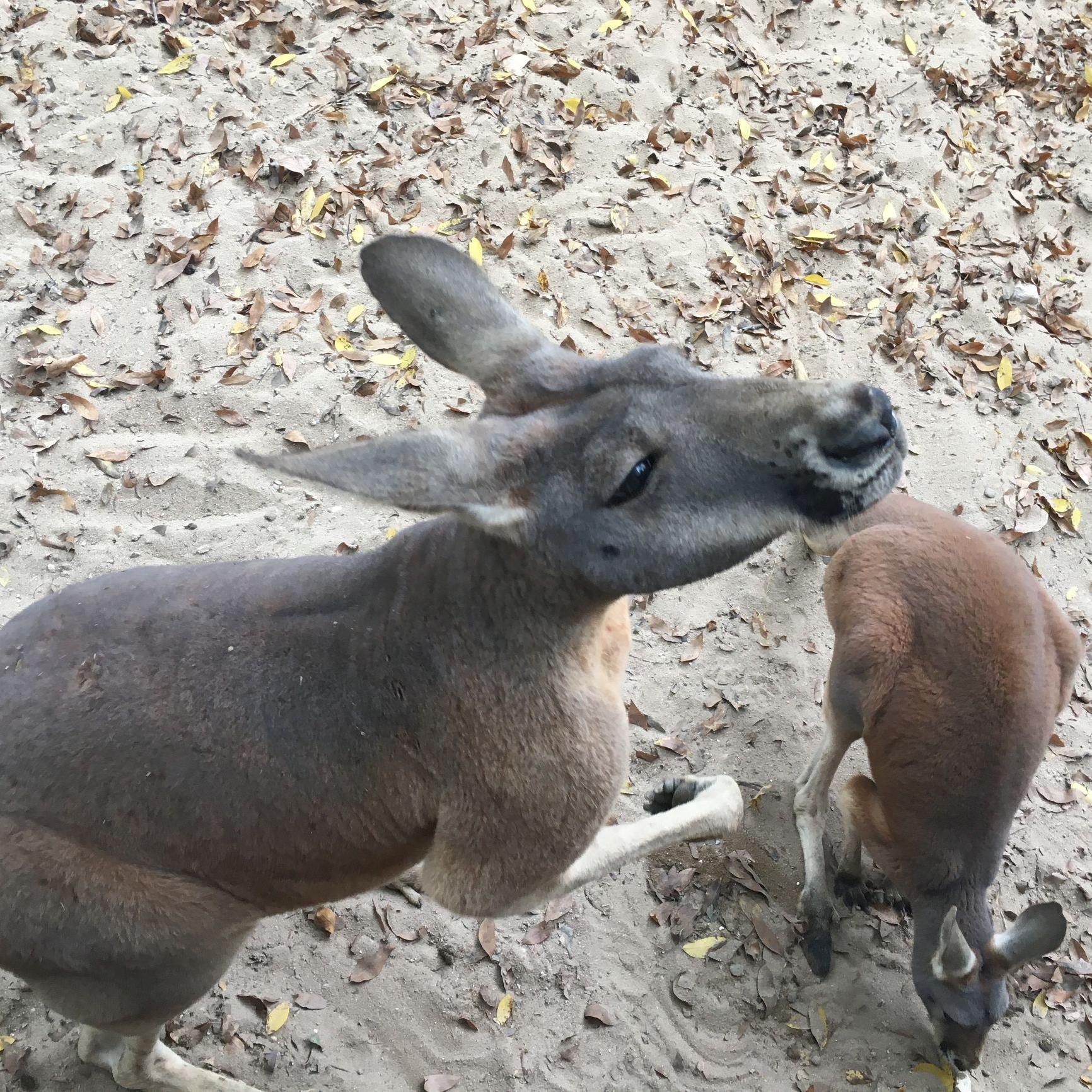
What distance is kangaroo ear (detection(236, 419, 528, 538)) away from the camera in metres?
1.86

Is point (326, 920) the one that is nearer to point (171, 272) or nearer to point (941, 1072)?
point (941, 1072)

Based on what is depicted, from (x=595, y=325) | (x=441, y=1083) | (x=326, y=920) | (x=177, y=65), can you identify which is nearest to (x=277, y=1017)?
(x=326, y=920)

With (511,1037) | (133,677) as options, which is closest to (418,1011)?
(511,1037)

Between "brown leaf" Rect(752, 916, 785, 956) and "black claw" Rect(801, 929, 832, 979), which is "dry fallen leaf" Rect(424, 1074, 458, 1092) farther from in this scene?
"black claw" Rect(801, 929, 832, 979)

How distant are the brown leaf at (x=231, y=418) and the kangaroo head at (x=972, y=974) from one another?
372cm

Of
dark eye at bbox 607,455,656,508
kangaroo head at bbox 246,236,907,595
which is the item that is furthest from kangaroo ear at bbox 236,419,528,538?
dark eye at bbox 607,455,656,508

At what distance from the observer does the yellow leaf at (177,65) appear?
232 inches

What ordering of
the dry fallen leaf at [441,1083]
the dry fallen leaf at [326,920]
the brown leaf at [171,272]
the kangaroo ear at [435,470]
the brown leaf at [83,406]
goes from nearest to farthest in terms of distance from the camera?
the kangaroo ear at [435,470] → the dry fallen leaf at [441,1083] → the dry fallen leaf at [326,920] → the brown leaf at [83,406] → the brown leaf at [171,272]

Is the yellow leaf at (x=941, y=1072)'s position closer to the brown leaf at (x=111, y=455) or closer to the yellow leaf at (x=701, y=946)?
the yellow leaf at (x=701, y=946)

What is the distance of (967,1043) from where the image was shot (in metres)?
3.59

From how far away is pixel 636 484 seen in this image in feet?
7.62

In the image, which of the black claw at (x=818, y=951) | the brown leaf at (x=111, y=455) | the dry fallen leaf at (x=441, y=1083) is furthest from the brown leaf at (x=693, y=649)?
the brown leaf at (x=111, y=455)

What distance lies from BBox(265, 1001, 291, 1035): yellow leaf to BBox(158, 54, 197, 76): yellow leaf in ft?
17.0

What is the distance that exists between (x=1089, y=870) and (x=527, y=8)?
599 centimetres
